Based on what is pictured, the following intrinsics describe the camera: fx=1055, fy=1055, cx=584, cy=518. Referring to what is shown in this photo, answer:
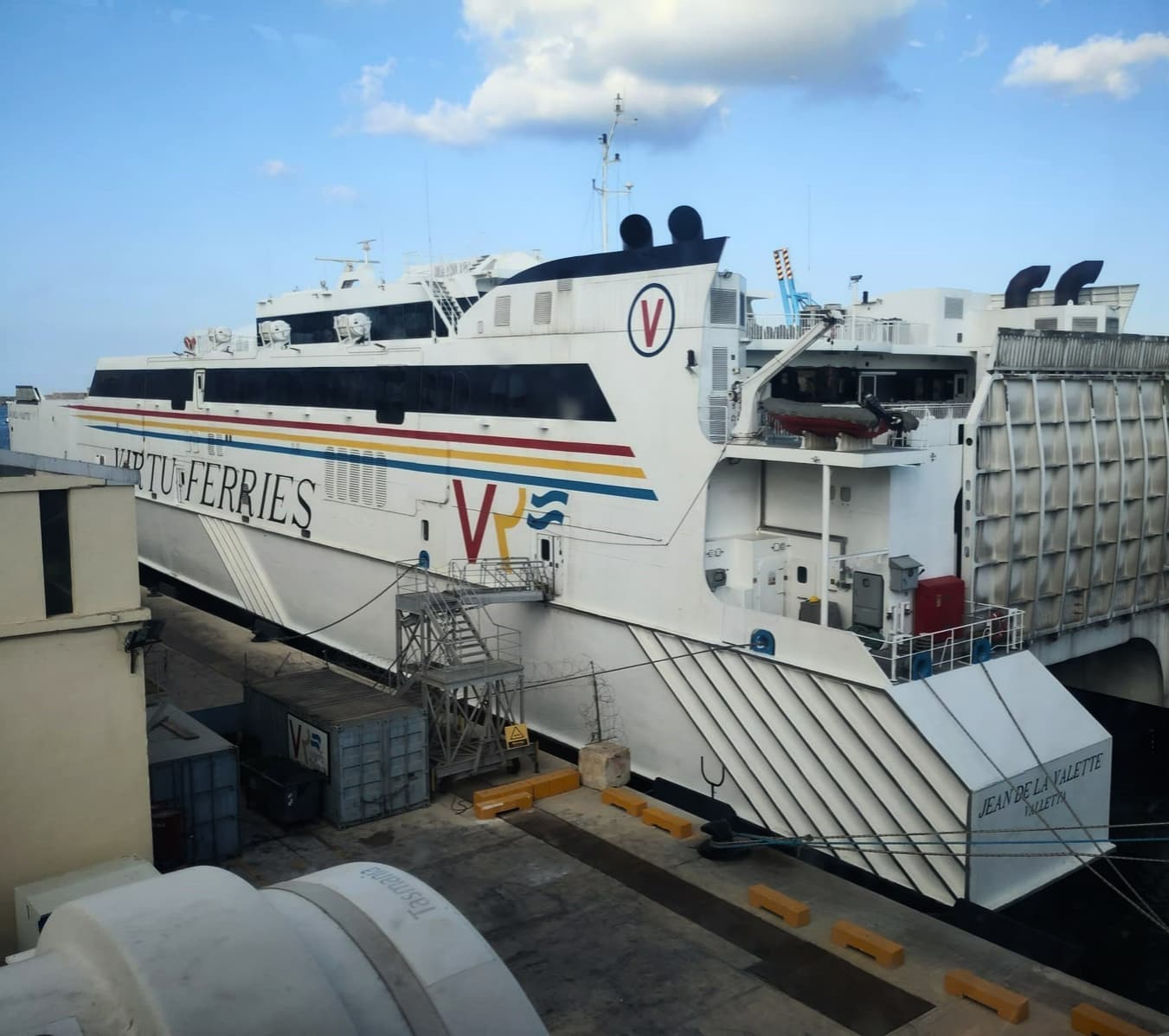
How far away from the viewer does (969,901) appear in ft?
32.6

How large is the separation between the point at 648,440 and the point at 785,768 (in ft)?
13.8

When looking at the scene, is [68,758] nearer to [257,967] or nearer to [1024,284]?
[257,967]

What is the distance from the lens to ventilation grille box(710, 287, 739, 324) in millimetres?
12477

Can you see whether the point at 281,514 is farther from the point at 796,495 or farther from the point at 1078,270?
the point at 1078,270

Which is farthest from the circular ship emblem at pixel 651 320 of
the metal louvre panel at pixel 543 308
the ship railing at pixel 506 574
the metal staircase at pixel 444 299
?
the metal staircase at pixel 444 299

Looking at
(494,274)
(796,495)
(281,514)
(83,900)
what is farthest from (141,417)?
(83,900)

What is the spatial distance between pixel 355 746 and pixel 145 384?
17.3 meters

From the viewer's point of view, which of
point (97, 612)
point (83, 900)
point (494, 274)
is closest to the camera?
point (83, 900)

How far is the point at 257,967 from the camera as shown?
13.9 feet

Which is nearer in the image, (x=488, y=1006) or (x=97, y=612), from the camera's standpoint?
(x=488, y=1006)

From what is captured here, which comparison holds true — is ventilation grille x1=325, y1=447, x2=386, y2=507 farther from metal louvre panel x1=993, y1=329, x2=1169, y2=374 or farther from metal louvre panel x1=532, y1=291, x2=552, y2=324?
metal louvre panel x1=993, y1=329, x2=1169, y2=374

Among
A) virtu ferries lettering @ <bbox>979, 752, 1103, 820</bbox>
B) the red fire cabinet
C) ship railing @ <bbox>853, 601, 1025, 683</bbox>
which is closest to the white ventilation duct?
ship railing @ <bbox>853, 601, 1025, 683</bbox>

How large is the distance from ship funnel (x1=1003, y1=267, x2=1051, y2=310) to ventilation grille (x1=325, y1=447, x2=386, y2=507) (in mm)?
11658

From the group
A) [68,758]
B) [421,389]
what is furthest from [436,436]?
[68,758]
